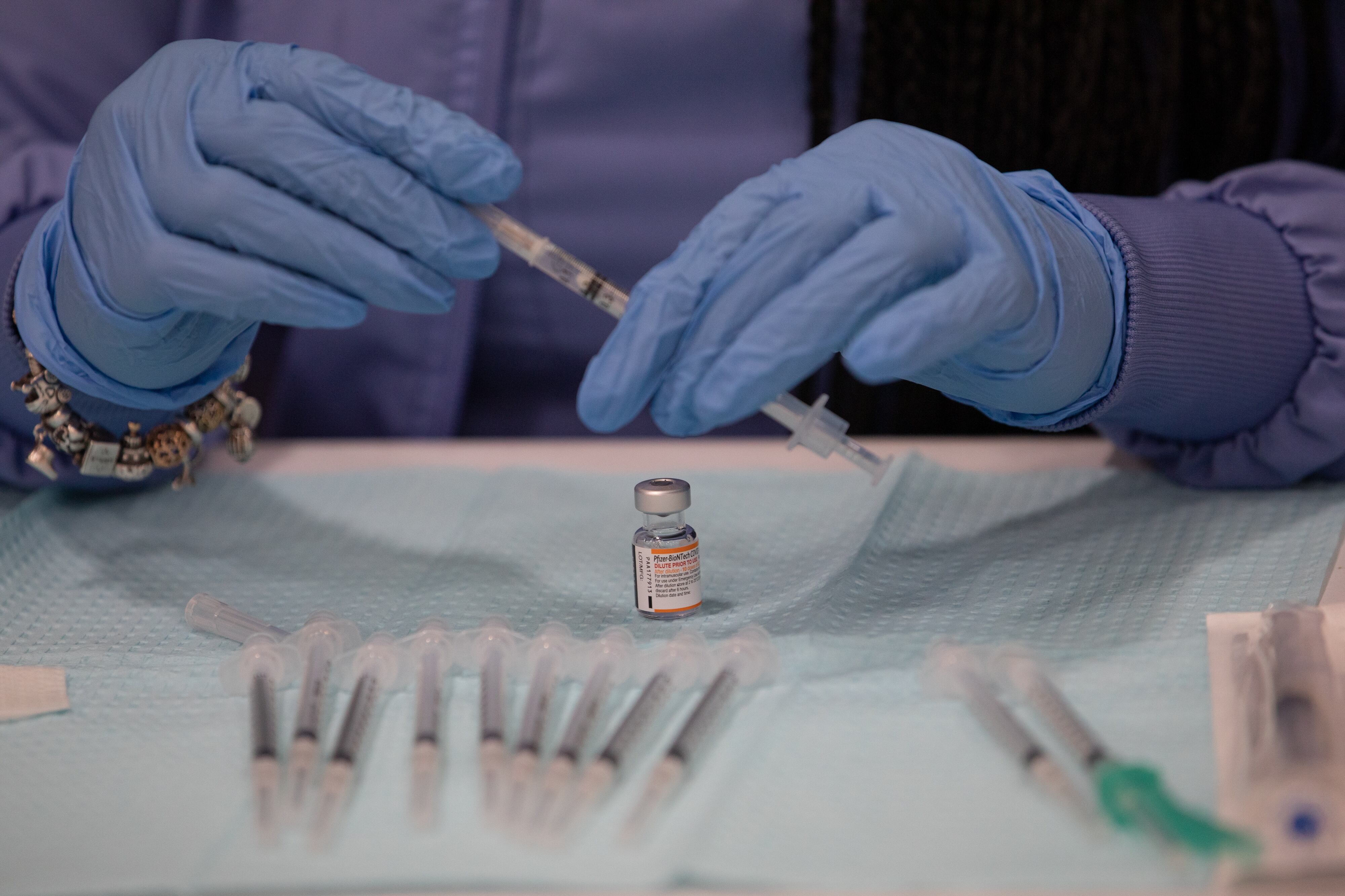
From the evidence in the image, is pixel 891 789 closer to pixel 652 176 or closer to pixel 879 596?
pixel 879 596

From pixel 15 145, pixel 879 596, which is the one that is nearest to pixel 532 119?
pixel 15 145

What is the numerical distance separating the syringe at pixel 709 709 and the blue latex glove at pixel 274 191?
363 mm

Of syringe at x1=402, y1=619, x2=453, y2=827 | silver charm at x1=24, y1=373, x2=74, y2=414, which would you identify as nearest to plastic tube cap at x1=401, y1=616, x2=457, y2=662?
syringe at x1=402, y1=619, x2=453, y2=827

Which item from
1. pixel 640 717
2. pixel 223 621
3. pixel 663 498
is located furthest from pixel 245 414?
pixel 640 717

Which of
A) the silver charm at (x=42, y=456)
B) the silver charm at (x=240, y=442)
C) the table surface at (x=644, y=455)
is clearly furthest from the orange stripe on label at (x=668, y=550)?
the silver charm at (x=42, y=456)

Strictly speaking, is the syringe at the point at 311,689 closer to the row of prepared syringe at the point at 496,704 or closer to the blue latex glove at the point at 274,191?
the row of prepared syringe at the point at 496,704

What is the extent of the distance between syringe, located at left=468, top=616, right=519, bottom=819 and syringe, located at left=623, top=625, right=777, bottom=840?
86 millimetres

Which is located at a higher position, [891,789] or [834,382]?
[891,789]

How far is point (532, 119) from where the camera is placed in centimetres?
127

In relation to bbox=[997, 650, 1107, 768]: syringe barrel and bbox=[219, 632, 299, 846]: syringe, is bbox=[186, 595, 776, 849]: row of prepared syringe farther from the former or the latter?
bbox=[997, 650, 1107, 768]: syringe barrel

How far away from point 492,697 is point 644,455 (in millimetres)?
564

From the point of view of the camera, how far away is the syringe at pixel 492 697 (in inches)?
24.9

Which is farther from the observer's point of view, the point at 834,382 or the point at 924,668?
the point at 834,382

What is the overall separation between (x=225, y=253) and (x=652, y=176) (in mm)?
586
